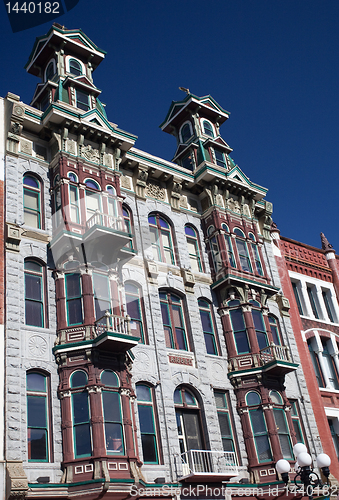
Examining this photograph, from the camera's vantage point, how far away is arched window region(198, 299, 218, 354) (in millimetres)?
Result: 26194

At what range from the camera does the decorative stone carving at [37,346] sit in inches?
798

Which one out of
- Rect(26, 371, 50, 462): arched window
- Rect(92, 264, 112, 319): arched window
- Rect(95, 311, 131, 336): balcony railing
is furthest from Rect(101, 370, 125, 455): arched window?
Rect(92, 264, 112, 319): arched window

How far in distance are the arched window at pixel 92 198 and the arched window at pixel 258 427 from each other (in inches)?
417

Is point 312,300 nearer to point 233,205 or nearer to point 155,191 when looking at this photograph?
point 233,205

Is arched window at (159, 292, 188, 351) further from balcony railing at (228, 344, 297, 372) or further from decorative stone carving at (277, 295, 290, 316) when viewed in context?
decorative stone carving at (277, 295, 290, 316)

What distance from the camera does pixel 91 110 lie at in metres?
26.5

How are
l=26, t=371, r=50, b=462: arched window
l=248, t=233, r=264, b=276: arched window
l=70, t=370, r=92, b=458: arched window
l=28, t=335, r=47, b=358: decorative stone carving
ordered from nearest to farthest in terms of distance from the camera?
1. l=26, t=371, r=50, b=462: arched window
2. l=70, t=370, r=92, b=458: arched window
3. l=28, t=335, r=47, b=358: decorative stone carving
4. l=248, t=233, r=264, b=276: arched window

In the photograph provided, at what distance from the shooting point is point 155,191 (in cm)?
2909

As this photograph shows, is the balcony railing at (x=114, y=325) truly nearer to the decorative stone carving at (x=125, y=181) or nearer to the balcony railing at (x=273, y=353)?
the balcony railing at (x=273, y=353)

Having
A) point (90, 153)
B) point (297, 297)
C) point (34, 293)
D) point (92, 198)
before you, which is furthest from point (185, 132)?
point (34, 293)

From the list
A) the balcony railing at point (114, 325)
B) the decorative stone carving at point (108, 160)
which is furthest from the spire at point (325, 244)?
the balcony railing at point (114, 325)

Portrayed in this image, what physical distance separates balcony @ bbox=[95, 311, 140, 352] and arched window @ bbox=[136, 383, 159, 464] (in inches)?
91.4

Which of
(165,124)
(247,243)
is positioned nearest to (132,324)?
(247,243)

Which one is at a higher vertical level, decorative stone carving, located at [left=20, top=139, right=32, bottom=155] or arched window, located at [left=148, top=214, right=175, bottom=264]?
Answer: decorative stone carving, located at [left=20, top=139, right=32, bottom=155]
